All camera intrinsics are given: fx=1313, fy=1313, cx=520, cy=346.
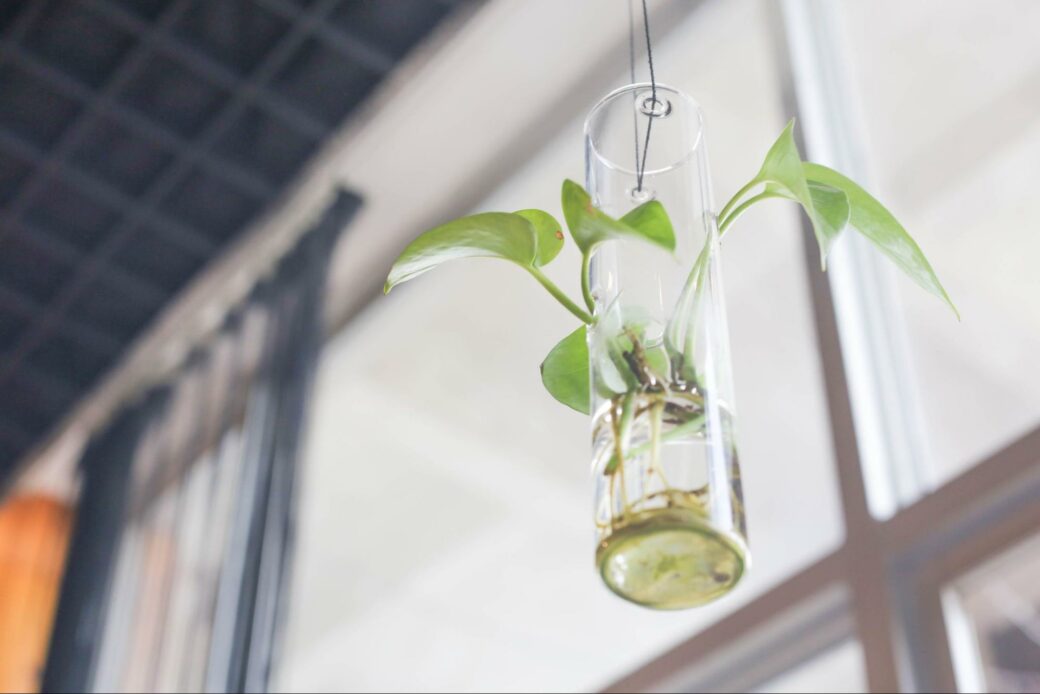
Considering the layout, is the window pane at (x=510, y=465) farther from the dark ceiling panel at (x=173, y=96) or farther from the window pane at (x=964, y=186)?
the dark ceiling panel at (x=173, y=96)

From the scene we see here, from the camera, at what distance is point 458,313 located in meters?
3.81

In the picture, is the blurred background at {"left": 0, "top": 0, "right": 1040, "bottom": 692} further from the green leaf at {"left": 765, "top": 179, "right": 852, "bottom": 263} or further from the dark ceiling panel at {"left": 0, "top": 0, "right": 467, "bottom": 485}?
the green leaf at {"left": 765, "top": 179, "right": 852, "bottom": 263}

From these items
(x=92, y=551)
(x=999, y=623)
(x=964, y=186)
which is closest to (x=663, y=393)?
(x=999, y=623)

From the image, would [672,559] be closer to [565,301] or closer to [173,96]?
[565,301]

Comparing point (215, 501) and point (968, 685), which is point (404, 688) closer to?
point (215, 501)

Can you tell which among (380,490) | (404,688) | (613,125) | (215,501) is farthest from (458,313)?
(613,125)

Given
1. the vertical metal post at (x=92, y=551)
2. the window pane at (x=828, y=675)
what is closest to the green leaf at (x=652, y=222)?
the window pane at (x=828, y=675)

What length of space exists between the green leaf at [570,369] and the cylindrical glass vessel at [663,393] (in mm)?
111

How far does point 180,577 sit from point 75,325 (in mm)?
963

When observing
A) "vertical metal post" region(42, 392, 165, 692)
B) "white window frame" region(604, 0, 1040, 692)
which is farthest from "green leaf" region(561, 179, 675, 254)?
"vertical metal post" region(42, 392, 165, 692)

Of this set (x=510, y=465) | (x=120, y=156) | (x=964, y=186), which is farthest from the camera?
(x=120, y=156)

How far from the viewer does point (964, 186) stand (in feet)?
8.41

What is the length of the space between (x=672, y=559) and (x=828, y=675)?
155 centimetres

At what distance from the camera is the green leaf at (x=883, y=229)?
3.45 ft
